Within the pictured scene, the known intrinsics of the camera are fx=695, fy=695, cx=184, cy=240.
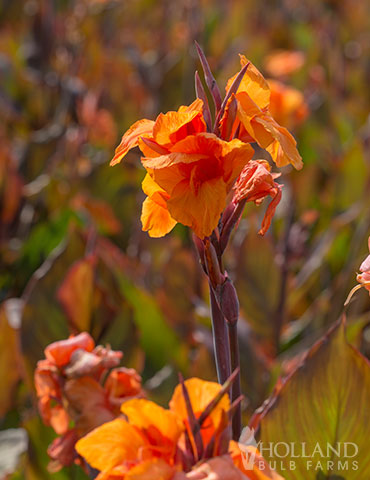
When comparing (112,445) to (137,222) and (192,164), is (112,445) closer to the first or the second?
(192,164)

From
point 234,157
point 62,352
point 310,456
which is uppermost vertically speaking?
point 234,157

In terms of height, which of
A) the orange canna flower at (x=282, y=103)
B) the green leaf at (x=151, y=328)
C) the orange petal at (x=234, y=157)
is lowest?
the green leaf at (x=151, y=328)

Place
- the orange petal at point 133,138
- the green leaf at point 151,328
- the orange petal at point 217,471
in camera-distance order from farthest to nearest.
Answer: the green leaf at point 151,328 < the orange petal at point 133,138 < the orange petal at point 217,471

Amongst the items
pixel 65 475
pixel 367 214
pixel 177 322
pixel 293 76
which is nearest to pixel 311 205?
pixel 367 214

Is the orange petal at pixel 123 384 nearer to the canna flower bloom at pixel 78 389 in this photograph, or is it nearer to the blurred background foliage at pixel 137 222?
the canna flower bloom at pixel 78 389

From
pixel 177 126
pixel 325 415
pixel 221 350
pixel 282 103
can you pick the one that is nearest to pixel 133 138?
pixel 177 126

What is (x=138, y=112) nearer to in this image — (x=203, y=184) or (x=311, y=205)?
(x=311, y=205)

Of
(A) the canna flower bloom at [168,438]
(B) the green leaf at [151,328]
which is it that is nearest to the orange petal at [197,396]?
(A) the canna flower bloom at [168,438]
